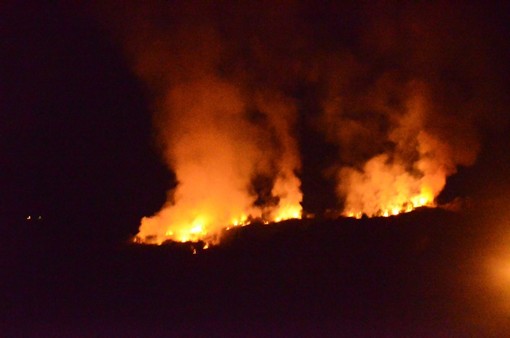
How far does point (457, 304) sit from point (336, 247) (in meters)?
5.56

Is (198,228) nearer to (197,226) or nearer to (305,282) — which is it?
(197,226)

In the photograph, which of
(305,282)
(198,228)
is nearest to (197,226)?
(198,228)

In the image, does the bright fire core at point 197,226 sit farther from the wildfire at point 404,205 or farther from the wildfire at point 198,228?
the wildfire at point 404,205

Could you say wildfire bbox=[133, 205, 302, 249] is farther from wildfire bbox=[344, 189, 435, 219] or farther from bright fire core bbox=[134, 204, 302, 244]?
wildfire bbox=[344, 189, 435, 219]

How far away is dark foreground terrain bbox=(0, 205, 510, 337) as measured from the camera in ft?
45.3

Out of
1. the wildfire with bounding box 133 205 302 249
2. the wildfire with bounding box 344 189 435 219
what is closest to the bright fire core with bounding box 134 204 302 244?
the wildfire with bounding box 133 205 302 249

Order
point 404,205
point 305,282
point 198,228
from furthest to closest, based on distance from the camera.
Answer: point 198,228
point 404,205
point 305,282

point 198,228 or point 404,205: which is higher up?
point 404,205

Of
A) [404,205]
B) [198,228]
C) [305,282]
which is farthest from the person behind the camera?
[198,228]

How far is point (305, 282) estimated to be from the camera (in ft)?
56.7

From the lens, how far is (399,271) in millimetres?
16422

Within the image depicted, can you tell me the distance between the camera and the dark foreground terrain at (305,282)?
45.3 ft

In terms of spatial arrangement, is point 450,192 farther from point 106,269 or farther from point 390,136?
point 106,269

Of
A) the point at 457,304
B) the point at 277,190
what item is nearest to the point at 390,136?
the point at 277,190
